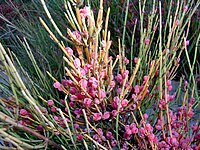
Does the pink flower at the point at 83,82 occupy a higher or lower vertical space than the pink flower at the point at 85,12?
lower

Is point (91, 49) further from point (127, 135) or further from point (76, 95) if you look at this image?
point (127, 135)

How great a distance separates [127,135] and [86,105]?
0.20 meters

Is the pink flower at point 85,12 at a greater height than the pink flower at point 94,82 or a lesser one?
greater

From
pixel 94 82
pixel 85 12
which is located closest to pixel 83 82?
pixel 94 82

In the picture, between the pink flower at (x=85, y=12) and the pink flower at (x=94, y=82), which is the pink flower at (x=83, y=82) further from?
the pink flower at (x=85, y=12)

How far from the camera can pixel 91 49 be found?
106 cm

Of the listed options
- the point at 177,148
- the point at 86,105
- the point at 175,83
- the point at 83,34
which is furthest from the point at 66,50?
the point at 175,83

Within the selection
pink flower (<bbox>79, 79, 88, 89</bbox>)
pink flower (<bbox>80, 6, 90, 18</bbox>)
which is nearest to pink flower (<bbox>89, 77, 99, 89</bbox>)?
pink flower (<bbox>79, 79, 88, 89</bbox>)

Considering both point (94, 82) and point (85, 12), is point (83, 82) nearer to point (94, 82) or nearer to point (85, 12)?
point (94, 82)

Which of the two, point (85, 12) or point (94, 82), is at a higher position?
point (85, 12)

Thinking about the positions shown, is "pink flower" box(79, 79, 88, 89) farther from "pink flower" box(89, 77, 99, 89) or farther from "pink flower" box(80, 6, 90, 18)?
"pink flower" box(80, 6, 90, 18)

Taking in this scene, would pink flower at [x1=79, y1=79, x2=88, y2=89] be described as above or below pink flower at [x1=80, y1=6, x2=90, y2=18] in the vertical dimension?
below

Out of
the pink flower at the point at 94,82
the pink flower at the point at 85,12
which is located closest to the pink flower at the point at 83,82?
the pink flower at the point at 94,82

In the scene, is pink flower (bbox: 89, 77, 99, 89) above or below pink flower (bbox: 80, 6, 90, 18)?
below
